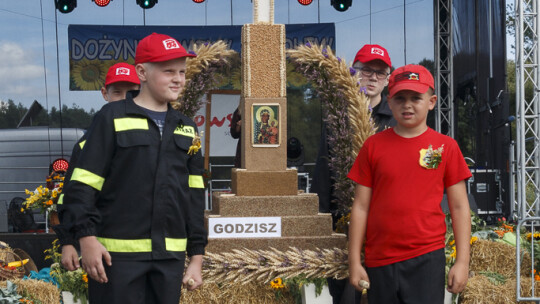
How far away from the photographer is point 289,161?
12211mm

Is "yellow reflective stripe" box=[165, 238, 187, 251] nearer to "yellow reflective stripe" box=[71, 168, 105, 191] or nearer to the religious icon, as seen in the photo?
"yellow reflective stripe" box=[71, 168, 105, 191]

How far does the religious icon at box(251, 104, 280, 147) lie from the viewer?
4094 mm

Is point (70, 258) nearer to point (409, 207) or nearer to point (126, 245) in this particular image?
point (126, 245)

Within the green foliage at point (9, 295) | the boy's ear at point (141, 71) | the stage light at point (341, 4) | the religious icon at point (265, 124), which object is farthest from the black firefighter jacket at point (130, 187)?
the stage light at point (341, 4)

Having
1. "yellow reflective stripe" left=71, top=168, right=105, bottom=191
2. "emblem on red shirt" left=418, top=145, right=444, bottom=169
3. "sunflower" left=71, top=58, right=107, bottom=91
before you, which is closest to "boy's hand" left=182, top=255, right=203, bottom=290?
"yellow reflective stripe" left=71, top=168, right=105, bottom=191

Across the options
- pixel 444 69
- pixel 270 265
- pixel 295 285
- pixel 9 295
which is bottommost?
pixel 9 295

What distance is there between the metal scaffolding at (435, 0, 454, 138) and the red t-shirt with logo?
8.43 meters

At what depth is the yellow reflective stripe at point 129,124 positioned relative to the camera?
8.43ft

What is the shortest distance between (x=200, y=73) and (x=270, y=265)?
41.6 inches

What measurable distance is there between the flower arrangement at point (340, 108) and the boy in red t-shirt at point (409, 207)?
2.09ft

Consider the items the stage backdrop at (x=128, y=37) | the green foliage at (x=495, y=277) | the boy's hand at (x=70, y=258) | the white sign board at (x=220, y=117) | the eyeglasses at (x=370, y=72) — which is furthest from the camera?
the white sign board at (x=220, y=117)

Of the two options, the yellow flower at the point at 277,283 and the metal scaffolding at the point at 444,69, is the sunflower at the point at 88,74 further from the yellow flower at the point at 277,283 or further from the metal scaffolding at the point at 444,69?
the yellow flower at the point at 277,283

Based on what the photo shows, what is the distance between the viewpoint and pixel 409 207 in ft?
9.42

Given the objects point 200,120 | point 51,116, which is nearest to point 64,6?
point 51,116
